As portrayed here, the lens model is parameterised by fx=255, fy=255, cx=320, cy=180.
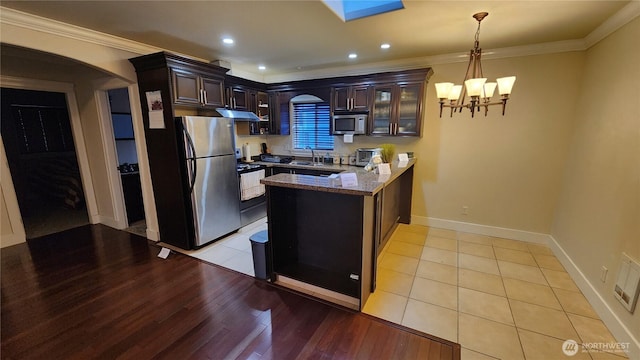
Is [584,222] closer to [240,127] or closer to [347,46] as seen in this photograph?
[347,46]

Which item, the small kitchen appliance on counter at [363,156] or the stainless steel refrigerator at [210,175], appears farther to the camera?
the small kitchen appliance on counter at [363,156]

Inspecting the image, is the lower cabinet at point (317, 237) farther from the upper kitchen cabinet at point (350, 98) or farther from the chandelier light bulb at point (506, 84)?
the upper kitchen cabinet at point (350, 98)

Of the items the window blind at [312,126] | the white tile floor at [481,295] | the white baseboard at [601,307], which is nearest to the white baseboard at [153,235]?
the white tile floor at [481,295]

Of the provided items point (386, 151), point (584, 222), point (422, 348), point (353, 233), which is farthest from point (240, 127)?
point (584, 222)

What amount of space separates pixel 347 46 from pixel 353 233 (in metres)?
2.34

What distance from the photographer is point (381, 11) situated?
88.4 inches

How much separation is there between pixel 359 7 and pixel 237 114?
7.35 ft

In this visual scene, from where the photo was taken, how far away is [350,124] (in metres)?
4.06

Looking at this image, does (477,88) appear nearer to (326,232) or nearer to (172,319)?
(326,232)

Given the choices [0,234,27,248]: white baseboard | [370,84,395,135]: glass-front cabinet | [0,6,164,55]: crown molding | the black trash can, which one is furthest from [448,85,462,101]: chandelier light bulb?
[0,234,27,248]: white baseboard

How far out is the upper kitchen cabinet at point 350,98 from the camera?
13.0ft

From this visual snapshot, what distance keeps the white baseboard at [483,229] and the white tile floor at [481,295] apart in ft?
0.42

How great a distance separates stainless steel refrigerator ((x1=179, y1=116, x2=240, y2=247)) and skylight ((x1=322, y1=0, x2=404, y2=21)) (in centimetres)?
195

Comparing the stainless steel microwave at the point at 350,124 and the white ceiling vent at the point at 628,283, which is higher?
the stainless steel microwave at the point at 350,124
